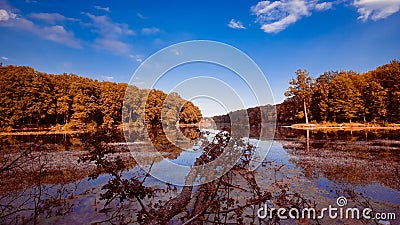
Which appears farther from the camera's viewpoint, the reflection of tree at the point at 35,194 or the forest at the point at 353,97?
the forest at the point at 353,97

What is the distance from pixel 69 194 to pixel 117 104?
160 feet

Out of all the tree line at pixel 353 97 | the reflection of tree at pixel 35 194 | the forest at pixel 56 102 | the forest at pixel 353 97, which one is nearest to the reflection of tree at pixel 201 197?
the reflection of tree at pixel 35 194

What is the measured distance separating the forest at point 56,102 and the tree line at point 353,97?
101 ft

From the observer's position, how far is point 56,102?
160 feet

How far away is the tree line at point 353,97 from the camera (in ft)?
158

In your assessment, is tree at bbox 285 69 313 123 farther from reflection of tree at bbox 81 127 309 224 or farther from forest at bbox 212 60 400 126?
reflection of tree at bbox 81 127 309 224

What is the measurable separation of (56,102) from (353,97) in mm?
67065

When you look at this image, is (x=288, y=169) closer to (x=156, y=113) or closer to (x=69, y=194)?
(x=69, y=194)

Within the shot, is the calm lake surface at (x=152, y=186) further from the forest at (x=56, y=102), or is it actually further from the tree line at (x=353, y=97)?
the tree line at (x=353, y=97)

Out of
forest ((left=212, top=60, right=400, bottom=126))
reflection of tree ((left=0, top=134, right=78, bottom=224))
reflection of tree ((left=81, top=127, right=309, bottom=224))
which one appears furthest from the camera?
forest ((left=212, top=60, right=400, bottom=126))

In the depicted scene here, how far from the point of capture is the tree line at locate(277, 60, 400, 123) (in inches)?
1898

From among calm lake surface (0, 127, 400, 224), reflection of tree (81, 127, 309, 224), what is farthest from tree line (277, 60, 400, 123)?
reflection of tree (81, 127, 309, 224)

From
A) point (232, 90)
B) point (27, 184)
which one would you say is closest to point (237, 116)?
point (232, 90)

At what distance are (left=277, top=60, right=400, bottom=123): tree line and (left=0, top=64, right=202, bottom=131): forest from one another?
30825 millimetres
